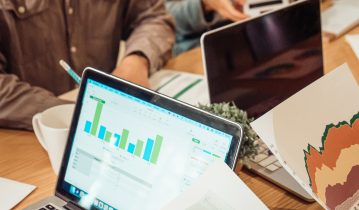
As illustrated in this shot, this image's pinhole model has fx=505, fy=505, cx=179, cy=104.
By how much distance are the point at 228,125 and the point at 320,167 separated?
0.49 feet

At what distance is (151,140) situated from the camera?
713 mm

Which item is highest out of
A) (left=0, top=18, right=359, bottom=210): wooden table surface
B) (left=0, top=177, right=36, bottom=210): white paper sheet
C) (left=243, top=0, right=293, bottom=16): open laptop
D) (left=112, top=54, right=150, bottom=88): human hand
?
(left=243, top=0, right=293, bottom=16): open laptop

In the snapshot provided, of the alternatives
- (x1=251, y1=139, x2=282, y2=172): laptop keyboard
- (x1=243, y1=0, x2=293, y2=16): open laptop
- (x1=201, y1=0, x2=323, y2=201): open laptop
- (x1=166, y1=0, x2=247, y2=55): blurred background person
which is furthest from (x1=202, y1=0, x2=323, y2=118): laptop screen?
(x1=166, y1=0, x2=247, y2=55): blurred background person

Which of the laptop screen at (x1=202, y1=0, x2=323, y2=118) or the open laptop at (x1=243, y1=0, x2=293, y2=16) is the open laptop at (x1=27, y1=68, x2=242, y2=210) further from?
the open laptop at (x1=243, y1=0, x2=293, y2=16)

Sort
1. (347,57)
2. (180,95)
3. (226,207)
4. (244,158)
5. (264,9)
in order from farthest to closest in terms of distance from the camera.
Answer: (264,9), (347,57), (180,95), (244,158), (226,207)

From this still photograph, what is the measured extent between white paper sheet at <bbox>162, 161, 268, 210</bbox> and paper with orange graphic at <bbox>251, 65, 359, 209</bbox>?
0.07 metres

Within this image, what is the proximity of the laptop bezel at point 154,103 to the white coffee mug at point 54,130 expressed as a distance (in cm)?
5

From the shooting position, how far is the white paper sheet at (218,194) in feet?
2.03

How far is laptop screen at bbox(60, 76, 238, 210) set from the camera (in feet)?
2.20

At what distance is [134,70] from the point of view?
126cm

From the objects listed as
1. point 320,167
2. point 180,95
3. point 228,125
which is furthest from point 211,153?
point 180,95

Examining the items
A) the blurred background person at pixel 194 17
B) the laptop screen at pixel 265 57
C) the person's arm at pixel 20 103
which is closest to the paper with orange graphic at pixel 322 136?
the laptop screen at pixel 265 57

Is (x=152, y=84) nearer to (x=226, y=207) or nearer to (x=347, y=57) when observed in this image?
(x=347, y=57)

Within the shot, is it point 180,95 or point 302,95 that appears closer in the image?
point 302,95
